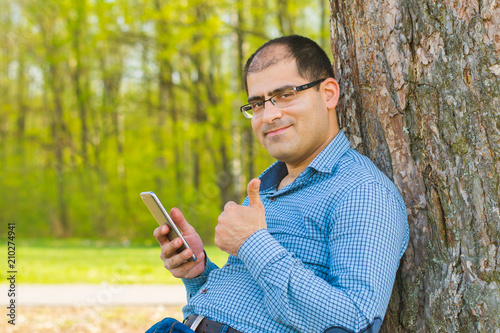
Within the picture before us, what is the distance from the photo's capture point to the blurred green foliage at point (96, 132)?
18484mm

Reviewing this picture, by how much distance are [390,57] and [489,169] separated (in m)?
0.63

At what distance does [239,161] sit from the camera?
14531 mm

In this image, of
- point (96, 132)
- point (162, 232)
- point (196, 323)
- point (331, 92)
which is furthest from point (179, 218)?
point (96, 132)

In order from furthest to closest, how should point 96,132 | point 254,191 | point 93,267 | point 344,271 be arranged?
point 96,132 → point 93,267 → point 254,191 → point 344,271

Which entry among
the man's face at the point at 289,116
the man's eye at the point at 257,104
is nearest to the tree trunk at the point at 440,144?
the man's face at the point at 289,116

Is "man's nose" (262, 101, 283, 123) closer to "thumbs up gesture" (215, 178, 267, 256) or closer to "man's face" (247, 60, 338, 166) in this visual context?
"man's face" (247, 60, 338, 166)

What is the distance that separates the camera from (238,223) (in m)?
1.89

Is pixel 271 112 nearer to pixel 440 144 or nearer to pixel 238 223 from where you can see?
pixel 238 223

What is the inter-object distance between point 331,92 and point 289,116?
0.27 m

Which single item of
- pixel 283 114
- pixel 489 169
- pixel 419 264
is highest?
pixel 283 114

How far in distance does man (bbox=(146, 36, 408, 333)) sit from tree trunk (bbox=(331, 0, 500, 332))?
151 mm

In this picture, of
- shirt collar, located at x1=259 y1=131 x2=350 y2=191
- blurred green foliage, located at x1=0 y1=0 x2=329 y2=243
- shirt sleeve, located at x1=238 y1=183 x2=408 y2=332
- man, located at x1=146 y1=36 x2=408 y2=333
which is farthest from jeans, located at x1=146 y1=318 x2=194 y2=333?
blurred green foliage, located at x1=0 y1=0 x2=329 y2=243

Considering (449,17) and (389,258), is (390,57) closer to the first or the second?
(449,17)

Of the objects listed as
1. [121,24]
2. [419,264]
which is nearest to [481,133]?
[419,264]
